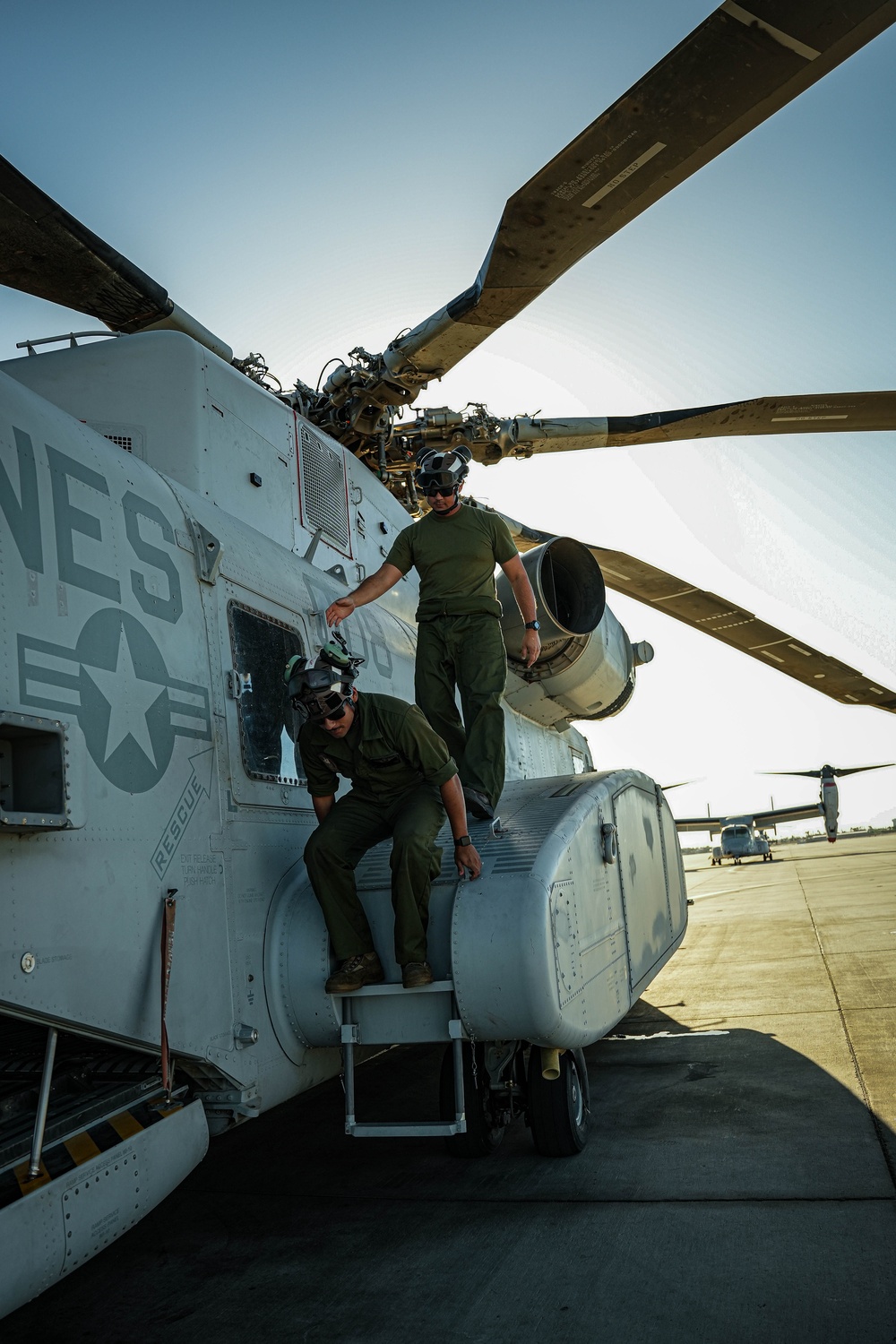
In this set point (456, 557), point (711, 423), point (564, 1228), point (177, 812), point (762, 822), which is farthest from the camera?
point (762, 822)

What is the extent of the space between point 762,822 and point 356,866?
6479 centimetres

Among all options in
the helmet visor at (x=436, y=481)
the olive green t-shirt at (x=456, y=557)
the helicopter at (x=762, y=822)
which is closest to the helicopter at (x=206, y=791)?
the olive green t-shirt at (x=456, y=557)

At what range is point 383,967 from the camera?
378 centimetres

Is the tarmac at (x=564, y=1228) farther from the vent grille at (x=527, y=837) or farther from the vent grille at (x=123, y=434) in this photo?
the vent grille at (x=123, y=434)

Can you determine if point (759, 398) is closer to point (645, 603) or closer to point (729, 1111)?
point (645, 603)

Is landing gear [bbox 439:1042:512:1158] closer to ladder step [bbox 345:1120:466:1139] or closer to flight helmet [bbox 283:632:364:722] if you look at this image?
ladder step [bbox 345:1120:466:1139]

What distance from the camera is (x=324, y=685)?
367 cm

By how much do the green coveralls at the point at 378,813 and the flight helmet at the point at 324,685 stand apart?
0.55 ft

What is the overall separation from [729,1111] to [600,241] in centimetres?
409

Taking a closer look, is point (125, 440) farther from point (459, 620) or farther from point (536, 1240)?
point (536, 1240)

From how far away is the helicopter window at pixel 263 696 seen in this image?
12.8 ft

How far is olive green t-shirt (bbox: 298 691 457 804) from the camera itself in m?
3.90

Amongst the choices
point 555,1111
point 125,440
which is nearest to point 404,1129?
point 555,1111

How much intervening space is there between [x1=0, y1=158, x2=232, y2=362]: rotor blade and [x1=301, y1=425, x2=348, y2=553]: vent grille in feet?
2.91
